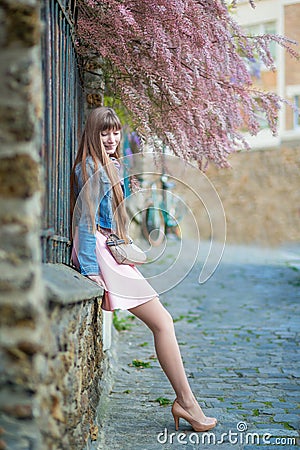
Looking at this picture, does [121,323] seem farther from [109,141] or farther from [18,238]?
[18,238]

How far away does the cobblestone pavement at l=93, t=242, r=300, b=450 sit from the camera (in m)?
3.76

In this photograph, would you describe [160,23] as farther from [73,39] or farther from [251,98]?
[251,98]

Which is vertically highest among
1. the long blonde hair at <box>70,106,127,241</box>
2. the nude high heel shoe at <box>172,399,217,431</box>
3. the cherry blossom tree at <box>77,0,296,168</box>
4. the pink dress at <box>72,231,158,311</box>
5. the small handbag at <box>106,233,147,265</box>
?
the cherry blossom tree at <box>77,0,296,168</box>

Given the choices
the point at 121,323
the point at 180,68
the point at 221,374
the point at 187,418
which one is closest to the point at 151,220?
the point at 121,323

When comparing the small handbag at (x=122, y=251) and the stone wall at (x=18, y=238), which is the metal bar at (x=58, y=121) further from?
the stone wall at (x=18, y=238)

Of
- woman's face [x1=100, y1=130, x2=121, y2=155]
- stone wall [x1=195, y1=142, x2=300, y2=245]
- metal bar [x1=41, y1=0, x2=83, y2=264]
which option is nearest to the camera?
metal bar [x1=41, y1=0, x2=83, y2=264]

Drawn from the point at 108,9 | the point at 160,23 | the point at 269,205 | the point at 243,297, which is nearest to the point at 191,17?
the point at 160,23

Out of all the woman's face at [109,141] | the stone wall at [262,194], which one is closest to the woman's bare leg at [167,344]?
the woman's face at [109,141]

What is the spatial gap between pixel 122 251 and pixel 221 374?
181 centimetres

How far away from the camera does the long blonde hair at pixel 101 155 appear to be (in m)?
3.75

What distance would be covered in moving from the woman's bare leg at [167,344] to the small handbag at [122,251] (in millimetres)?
236

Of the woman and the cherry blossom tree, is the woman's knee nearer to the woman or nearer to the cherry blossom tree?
the woman

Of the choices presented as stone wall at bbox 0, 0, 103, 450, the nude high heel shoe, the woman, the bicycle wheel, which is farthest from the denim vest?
the bicycle wheel

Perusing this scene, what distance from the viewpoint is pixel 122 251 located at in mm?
3725
